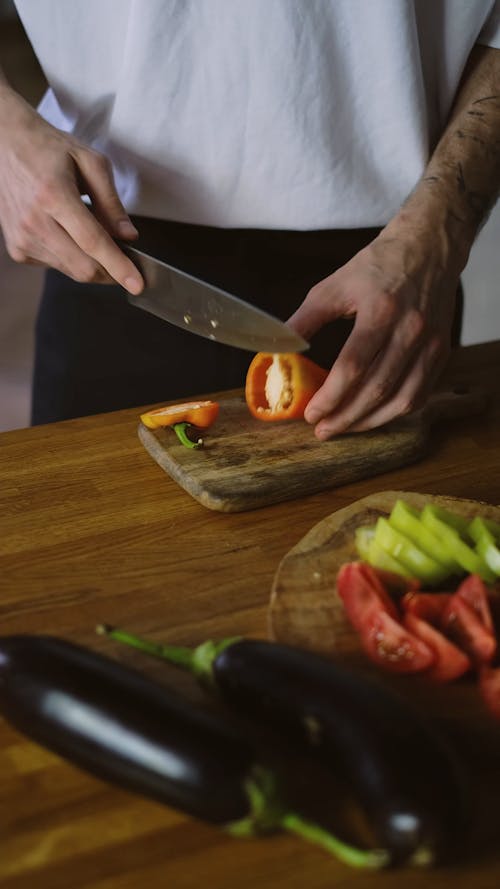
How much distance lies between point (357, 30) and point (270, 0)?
14cm

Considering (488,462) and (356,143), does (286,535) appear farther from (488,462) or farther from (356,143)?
(356,143)

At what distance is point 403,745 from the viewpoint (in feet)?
2.80

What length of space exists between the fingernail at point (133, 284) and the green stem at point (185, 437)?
20 centimetres

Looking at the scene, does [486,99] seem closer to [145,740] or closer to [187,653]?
[187,653]

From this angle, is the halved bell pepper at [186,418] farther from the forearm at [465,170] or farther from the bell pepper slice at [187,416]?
the forearm at [465,170]

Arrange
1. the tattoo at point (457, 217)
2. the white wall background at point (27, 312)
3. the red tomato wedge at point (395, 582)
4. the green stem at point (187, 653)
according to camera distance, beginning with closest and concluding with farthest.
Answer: the green stem at point (187, 653) < the red tomato wedge at point (395, 582) < the tattoo at point (457, 217) < the white wall background at point (27, 312)

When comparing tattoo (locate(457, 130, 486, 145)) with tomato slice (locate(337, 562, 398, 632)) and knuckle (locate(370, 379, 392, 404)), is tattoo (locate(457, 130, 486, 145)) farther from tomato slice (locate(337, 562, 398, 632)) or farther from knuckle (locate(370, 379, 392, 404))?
tomato slice (locate(337, 562, 398, 632))

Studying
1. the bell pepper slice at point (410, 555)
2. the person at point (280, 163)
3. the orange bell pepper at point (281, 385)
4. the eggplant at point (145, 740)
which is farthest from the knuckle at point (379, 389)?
the eggplant at point (145, 740)

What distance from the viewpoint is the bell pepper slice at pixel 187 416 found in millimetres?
1519

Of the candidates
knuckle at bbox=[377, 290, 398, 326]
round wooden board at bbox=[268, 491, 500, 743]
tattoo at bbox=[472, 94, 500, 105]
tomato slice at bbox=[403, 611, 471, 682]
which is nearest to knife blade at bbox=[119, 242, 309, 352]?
knuckle at bbox=[377, 290, 398, 326]

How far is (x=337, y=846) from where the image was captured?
2.72 ft

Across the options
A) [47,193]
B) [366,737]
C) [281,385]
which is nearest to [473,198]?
[281,385]

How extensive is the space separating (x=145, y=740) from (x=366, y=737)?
18cm

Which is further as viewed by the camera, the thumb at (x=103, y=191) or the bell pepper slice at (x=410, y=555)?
the thumb at (x=103, y=191)
